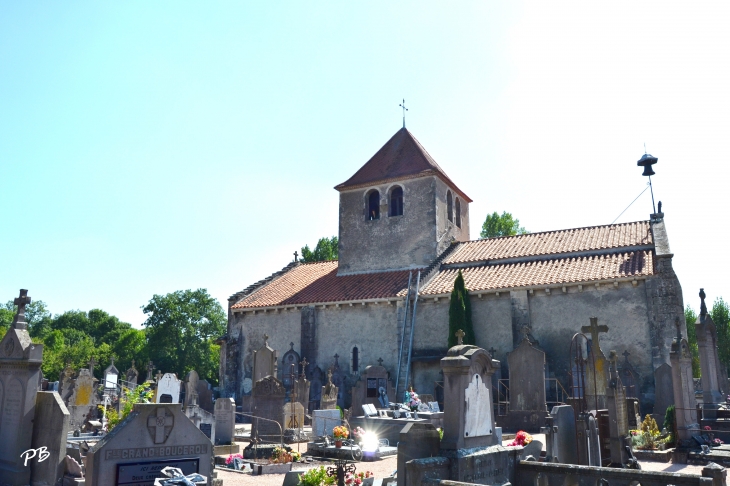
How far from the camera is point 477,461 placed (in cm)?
751

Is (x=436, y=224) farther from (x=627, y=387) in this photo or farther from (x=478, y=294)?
(x=627, y=387)

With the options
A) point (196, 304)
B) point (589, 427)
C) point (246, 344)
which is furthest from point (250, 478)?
point (196, 304)

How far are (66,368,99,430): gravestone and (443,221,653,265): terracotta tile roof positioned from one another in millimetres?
15942

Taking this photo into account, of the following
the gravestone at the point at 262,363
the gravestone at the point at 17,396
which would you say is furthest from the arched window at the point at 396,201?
the gravestone at the point at 17,396

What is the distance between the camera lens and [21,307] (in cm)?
1013

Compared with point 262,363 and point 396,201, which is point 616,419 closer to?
point 262,363

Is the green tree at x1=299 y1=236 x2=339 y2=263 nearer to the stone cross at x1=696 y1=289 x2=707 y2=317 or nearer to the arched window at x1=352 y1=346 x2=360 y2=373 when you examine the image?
the arched window at x1=352 y1=346 x2=360 y2=373

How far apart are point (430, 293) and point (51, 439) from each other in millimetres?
17460

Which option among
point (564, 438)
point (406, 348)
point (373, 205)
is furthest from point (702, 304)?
point (373, 205)

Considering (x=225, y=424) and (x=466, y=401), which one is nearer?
(x=466, y=401)

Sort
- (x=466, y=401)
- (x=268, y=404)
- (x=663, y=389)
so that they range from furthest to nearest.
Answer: (x=663, y=389)
(x=268, y=404)
(x=466, y=401)

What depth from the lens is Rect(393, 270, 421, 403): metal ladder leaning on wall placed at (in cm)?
2378

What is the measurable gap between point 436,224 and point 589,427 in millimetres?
17857

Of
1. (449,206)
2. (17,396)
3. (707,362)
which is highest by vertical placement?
(449,206)
